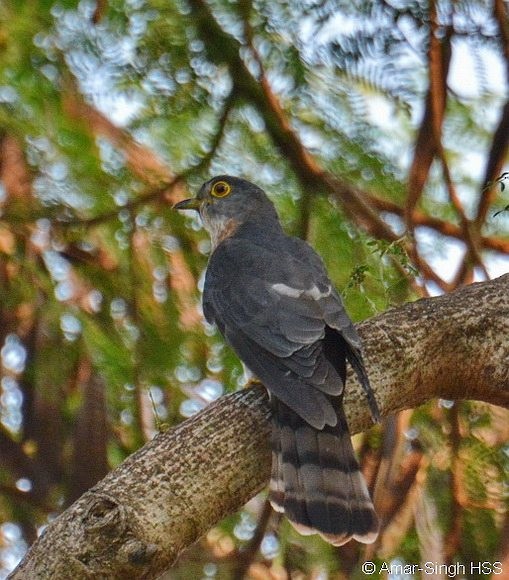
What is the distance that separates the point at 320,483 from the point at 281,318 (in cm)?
75

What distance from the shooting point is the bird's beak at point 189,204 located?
17.1 feet

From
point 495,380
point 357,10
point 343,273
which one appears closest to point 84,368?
point 343,273

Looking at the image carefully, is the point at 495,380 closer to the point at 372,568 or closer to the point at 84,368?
the point at 372,568

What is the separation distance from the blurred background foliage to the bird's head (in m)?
0.17

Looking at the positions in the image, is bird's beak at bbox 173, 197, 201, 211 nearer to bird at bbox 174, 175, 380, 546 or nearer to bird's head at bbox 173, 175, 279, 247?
bird's head at bbox 173, 175, 279, 247

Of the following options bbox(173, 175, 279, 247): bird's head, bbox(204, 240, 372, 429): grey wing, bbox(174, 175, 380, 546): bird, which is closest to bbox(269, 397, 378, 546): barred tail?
bbox(174, 175, 380, 546): bird

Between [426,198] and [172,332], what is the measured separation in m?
1.77

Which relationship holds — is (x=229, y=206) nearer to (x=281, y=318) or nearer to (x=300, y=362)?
(x=281, y=318)

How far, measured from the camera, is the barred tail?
140 inches

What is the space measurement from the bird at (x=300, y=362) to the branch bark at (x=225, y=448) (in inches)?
3.7

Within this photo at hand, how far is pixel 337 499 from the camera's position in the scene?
360 cm

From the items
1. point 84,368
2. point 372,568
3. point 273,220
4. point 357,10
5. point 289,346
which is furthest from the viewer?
point 273,220

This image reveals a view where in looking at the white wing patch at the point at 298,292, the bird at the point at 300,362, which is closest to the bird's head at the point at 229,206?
the bird at the point at 300,362

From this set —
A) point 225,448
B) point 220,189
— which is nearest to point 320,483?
point 225,448
